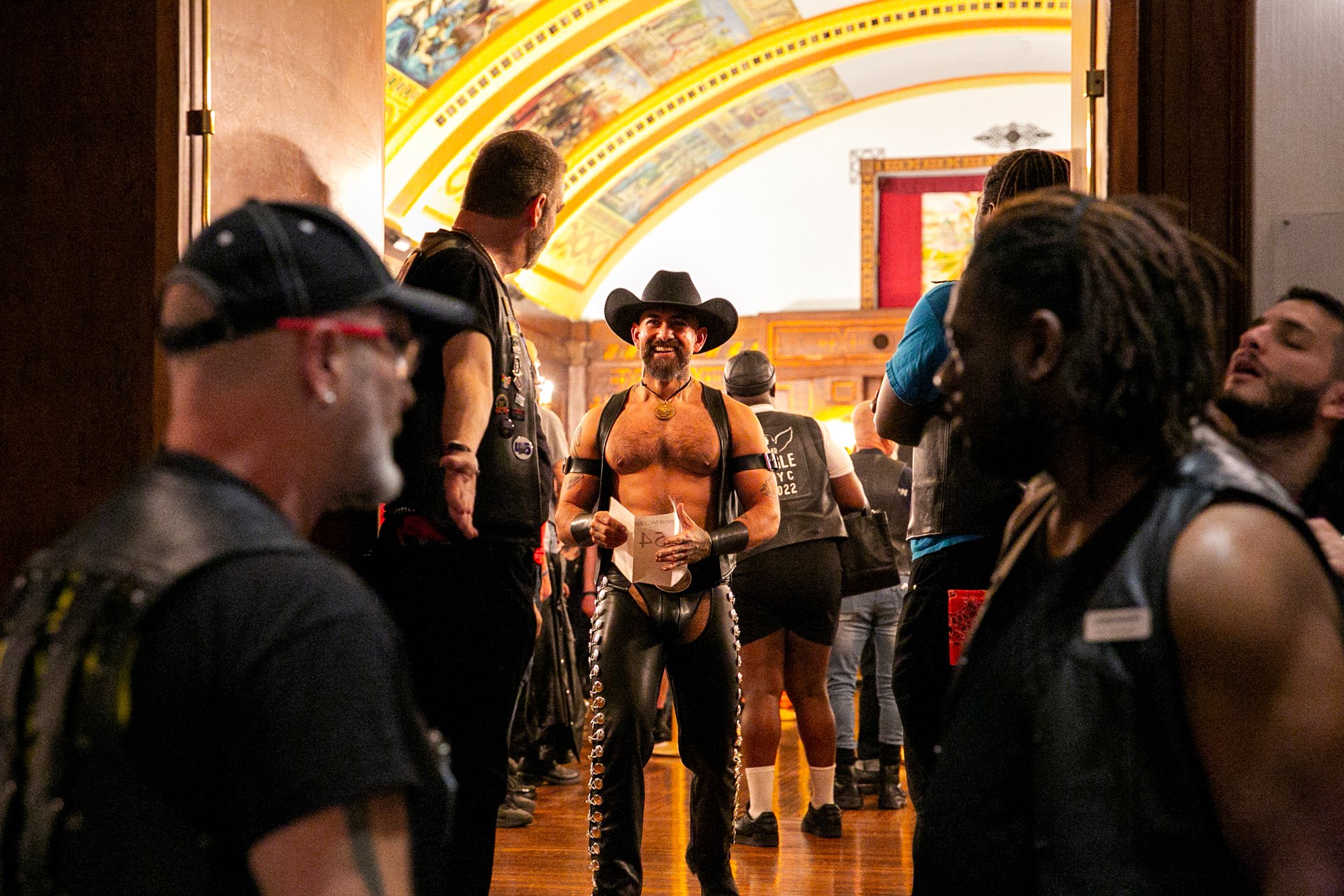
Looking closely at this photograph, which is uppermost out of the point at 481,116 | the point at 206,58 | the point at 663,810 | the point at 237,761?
the point at 481,116

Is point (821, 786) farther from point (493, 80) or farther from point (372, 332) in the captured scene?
point (493, 80)

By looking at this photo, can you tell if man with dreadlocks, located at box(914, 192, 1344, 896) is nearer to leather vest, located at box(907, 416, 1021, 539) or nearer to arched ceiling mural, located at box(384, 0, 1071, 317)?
leather vest, located at box(907, 416, 1021, 539)

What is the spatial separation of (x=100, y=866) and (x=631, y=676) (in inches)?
108

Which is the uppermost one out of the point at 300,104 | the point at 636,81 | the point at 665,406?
the point at 636,81

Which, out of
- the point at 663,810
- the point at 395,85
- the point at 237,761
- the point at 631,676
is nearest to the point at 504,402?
the point at 631,676

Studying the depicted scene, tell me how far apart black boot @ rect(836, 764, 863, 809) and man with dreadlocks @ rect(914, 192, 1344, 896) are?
4.42m

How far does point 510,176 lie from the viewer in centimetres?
313

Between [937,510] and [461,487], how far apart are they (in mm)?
1142

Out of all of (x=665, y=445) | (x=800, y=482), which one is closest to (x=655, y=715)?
(x=665, y=445)

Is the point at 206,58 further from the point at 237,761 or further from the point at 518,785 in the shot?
the point at 518,785

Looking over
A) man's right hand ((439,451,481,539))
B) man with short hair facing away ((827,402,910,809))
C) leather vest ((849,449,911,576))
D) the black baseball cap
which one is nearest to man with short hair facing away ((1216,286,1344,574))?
→ man's right hand ((439,451,481,539))

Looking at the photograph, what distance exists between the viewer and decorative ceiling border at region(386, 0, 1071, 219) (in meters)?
12.9

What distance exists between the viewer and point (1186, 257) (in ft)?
4.73

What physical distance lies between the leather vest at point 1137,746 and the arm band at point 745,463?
9.21 ft
